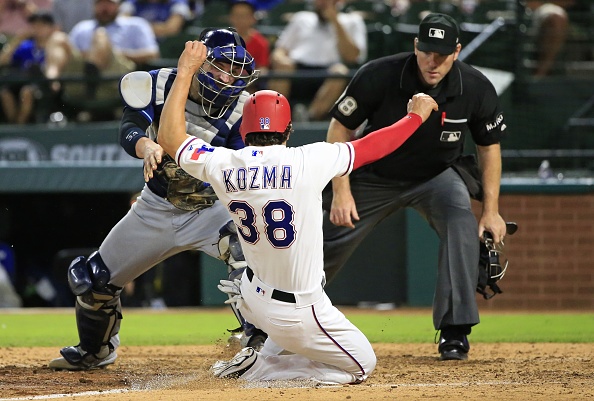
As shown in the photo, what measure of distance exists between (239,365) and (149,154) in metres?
1.16

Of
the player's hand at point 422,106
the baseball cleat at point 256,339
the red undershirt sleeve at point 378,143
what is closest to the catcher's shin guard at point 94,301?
the baseball cleat at point 256,339

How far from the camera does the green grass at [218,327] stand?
714 cm

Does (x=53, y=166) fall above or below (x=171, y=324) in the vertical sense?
above

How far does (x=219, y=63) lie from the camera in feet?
16.5

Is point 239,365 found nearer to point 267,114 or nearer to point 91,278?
point 91,278

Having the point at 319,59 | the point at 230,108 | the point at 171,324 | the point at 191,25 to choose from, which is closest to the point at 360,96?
the point at 230,108

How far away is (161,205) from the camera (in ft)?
17.6

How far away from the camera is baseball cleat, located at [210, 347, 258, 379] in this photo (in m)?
4.76

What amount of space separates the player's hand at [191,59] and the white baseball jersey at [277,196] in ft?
1.30

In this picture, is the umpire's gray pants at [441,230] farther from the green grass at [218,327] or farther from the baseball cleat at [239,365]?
the baseball cleat at [239,365]

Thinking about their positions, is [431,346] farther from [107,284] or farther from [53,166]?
[53,166]

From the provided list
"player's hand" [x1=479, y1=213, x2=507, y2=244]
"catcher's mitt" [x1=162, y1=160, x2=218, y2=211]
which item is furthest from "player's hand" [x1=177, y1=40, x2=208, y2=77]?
"player's hand" [x1=479, y1=213, x2=507, y2=244]

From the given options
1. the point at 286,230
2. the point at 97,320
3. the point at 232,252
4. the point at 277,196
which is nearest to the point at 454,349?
the point at 232,252

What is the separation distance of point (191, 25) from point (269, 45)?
144 cm
